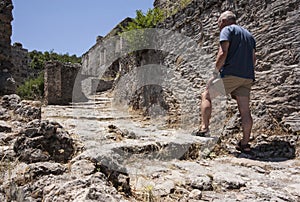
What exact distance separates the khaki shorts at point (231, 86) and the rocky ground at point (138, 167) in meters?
0.61

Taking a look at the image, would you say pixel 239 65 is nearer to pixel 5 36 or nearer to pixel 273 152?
pixel 273 152

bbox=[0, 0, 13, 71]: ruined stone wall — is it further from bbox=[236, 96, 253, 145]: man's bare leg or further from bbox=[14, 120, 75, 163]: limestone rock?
bbox=[236, 96, 253, 145]: man's bare leg

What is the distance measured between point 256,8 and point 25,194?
3.87 meters

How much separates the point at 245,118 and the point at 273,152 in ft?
1.68

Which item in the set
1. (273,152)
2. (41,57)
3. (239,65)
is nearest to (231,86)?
(239,65)

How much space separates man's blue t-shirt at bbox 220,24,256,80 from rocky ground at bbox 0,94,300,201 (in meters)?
0.87

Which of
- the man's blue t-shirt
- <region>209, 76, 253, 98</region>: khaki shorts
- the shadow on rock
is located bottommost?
the shadow on rock

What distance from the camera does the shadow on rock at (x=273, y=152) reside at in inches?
113

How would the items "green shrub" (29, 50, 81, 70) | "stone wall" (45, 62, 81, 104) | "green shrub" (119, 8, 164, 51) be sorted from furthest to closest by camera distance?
1. "green shrub" (29, 50, 81, 70)
2. "stone wall" (45, 62, 81, 104)
3. "green shrub" (119, 8, 164, 51)

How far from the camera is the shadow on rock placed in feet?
9.44

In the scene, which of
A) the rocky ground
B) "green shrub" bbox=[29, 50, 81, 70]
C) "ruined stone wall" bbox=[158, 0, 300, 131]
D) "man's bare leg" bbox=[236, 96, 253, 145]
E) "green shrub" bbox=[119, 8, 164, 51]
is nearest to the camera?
the rocky ground

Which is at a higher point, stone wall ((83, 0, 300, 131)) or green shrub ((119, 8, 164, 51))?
green shrub ((119, 8, 164, 51))

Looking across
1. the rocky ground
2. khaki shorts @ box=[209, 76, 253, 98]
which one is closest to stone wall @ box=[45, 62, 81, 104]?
the rocky ground

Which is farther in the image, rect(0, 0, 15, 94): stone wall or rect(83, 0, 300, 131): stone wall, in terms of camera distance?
rect(0, 0, 15, 94): stone wall
